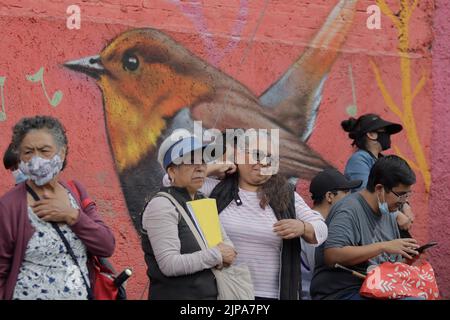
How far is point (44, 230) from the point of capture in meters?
5.08

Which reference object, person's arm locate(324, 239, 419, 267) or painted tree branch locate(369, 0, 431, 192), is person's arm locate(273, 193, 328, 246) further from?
painted tree branch locate(369, 0, 431, 192)

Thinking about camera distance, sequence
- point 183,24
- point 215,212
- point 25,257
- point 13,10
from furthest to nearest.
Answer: point 183,24 → point 13,10 → point 215,212 → point 25,257

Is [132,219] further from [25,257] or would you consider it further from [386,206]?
[25,257]

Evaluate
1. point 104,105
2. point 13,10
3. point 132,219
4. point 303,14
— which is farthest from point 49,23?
point 303,14

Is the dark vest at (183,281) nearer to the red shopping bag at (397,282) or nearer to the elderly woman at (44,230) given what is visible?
the elderly woman at (44,230)

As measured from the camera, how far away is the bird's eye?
26.1 feet

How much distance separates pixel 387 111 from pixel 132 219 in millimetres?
2496

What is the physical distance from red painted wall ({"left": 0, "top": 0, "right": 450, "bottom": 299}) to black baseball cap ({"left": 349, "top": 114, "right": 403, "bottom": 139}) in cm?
87

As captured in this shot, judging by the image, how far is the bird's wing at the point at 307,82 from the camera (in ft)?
27.8

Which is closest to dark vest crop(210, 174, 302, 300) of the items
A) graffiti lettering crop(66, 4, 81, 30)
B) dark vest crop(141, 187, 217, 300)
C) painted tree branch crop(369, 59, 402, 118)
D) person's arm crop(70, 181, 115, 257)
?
dark vest crop(141, 187, 217, 300)

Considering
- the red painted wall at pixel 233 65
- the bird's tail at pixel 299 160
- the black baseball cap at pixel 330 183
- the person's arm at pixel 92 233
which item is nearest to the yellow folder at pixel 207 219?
the person's arm at pixel 92 233

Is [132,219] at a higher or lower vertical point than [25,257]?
higher

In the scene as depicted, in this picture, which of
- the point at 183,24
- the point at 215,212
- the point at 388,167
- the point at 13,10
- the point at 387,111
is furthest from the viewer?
the point at 387,111
